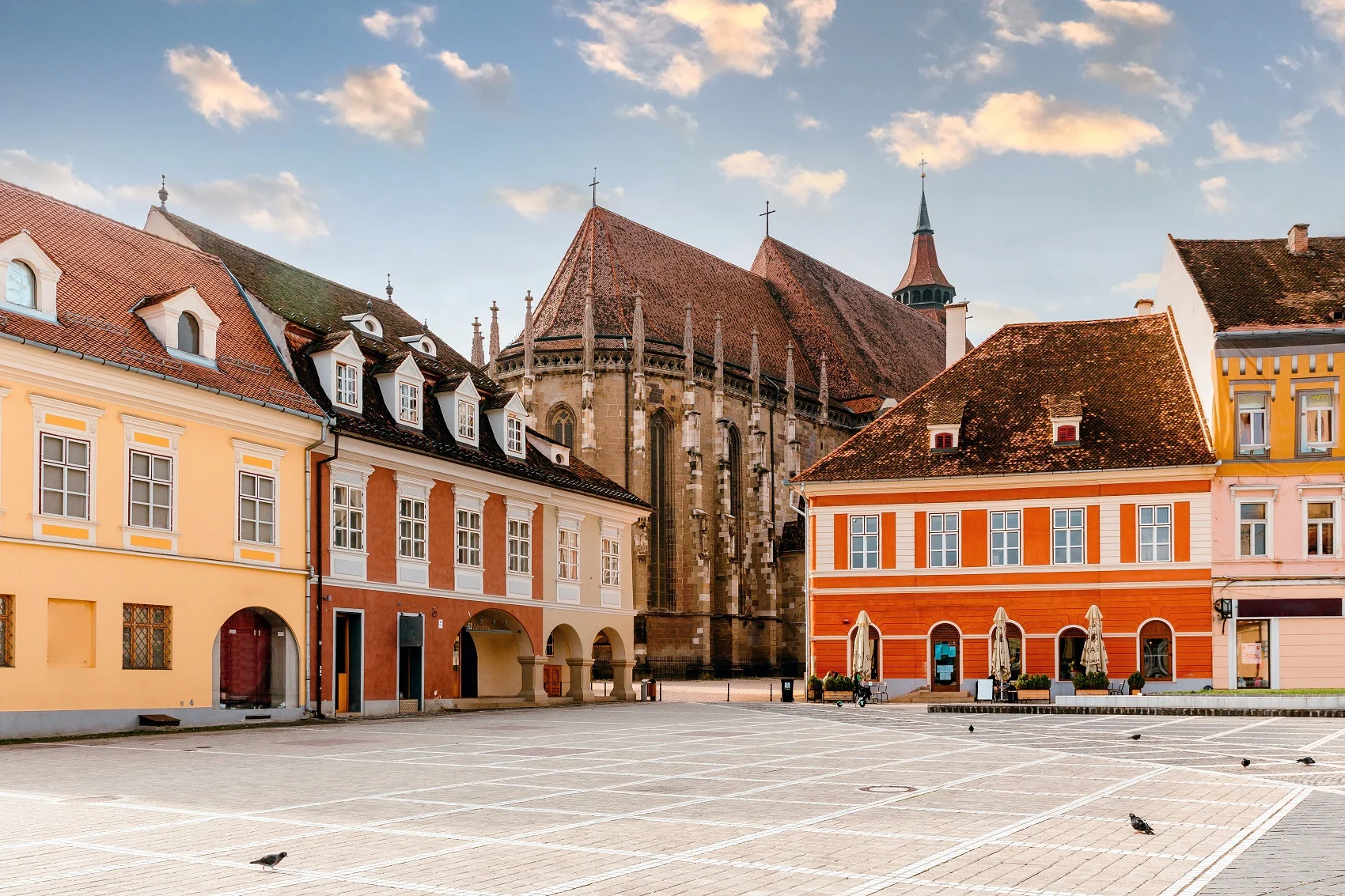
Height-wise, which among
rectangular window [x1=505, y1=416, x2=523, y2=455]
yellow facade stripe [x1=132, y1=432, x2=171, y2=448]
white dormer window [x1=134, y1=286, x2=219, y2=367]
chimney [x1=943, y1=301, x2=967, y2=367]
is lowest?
yellow facade stripe [x1=132, y1=432, x2=171, y2=448]

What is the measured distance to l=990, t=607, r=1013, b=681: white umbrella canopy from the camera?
39031 mm

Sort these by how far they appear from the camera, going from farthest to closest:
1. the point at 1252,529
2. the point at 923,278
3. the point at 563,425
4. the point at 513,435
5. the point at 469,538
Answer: the point at 923,278 → the point at 563,425 → the point at 1252,529 → the point at 513,435 → the point at 469,538

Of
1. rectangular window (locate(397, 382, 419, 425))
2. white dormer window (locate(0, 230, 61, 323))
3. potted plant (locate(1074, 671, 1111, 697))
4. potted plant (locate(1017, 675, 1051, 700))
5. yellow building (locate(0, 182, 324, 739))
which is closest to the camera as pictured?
yellow building (locate(0, 182, 324, 739))

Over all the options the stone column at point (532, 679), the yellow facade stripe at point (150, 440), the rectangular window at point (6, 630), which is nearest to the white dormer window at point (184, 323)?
the yellow facade stripe at point (150, 440)

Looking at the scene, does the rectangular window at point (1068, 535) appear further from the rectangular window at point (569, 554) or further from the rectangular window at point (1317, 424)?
the rectangular window at point (569, 554)

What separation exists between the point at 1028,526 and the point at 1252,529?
20.2 ft

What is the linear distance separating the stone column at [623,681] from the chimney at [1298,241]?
23684mm

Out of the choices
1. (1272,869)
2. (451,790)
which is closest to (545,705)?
(451,790)

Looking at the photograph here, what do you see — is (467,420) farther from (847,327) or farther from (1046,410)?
(847,327)

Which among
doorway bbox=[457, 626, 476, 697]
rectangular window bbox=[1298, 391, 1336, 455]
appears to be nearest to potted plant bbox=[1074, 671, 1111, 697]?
rectangular window bbox=[1298, 391, 1336, 455]

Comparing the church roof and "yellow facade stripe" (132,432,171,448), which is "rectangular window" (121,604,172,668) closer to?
"yellow facade stripe" (132,432,171,448)

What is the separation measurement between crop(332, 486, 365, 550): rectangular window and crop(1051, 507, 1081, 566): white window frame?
2056 cm

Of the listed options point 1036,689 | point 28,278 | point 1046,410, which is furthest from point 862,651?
point 28,278

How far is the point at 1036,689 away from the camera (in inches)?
1492
